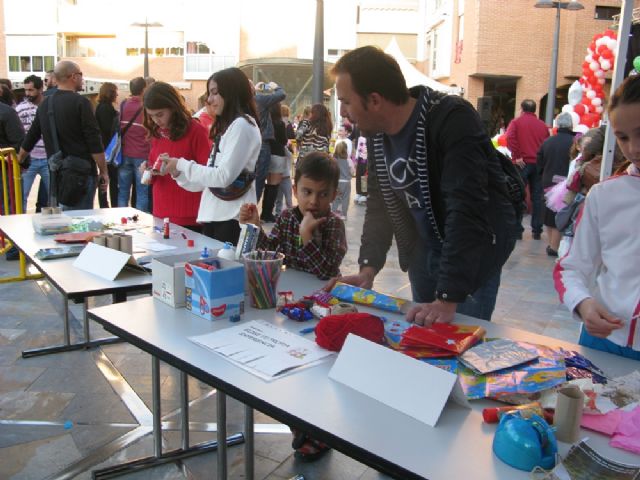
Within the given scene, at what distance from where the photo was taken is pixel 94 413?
111 inches

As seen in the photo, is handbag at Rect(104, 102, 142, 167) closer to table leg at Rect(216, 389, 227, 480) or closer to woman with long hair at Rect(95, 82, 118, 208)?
woman with long hair at Rect(95, 82, 118, 208)

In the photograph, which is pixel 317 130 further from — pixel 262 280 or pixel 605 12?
pixel 605 12

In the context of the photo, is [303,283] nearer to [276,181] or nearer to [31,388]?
[31,388]

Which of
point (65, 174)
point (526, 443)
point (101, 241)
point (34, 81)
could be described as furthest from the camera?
point (34, 81)

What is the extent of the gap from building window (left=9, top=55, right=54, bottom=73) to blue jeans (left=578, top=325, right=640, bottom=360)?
34.5 metres

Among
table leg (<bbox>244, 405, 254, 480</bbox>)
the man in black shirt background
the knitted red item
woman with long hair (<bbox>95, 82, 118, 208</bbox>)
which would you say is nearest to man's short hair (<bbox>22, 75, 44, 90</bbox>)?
woman with long hair (<bbox>95, 82, 118, 208</bbox>)

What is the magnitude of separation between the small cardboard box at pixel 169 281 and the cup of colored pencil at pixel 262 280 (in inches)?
8.0

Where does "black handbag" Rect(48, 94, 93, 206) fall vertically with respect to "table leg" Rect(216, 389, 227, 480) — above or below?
above

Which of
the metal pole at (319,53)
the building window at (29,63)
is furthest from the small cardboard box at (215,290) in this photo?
the building window at (29,63)

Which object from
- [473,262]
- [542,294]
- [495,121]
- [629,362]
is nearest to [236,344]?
[473,262]

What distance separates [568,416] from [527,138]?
24.8 feet

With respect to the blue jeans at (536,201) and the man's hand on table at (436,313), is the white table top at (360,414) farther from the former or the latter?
the blue jeans at (536,201)

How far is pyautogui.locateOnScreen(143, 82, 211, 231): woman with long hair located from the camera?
3080mm

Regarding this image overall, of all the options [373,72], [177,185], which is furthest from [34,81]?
[373,72]
